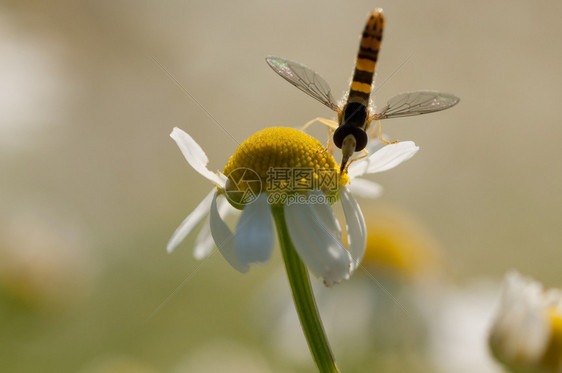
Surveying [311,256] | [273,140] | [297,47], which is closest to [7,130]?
[273,140]

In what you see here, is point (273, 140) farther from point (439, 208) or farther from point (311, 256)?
point (439, 208)

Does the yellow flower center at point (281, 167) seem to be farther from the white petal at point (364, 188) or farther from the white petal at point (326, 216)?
the white petal at point (364, 188)

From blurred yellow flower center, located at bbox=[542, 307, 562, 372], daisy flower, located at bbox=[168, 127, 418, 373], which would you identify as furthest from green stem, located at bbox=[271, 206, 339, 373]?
blurred yellow flower center, located at bbox=[542, 307, 562, 372]

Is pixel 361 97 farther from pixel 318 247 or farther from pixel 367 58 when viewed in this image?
pixel 318 247

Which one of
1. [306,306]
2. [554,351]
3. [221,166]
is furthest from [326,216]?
[221,166]

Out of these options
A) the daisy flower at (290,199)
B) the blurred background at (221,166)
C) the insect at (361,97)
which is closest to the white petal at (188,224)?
the daisy flower at (290,199)

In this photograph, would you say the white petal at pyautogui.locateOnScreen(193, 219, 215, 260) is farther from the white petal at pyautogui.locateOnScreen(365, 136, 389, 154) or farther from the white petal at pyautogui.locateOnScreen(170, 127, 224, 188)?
the white petal at pyautogui.locateOnScreen(365, 136, 389, 154)

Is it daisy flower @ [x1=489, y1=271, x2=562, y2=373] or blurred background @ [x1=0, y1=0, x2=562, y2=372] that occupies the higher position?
daisy flower @ [x1=489, y1=271, x2=562, y2=373]
